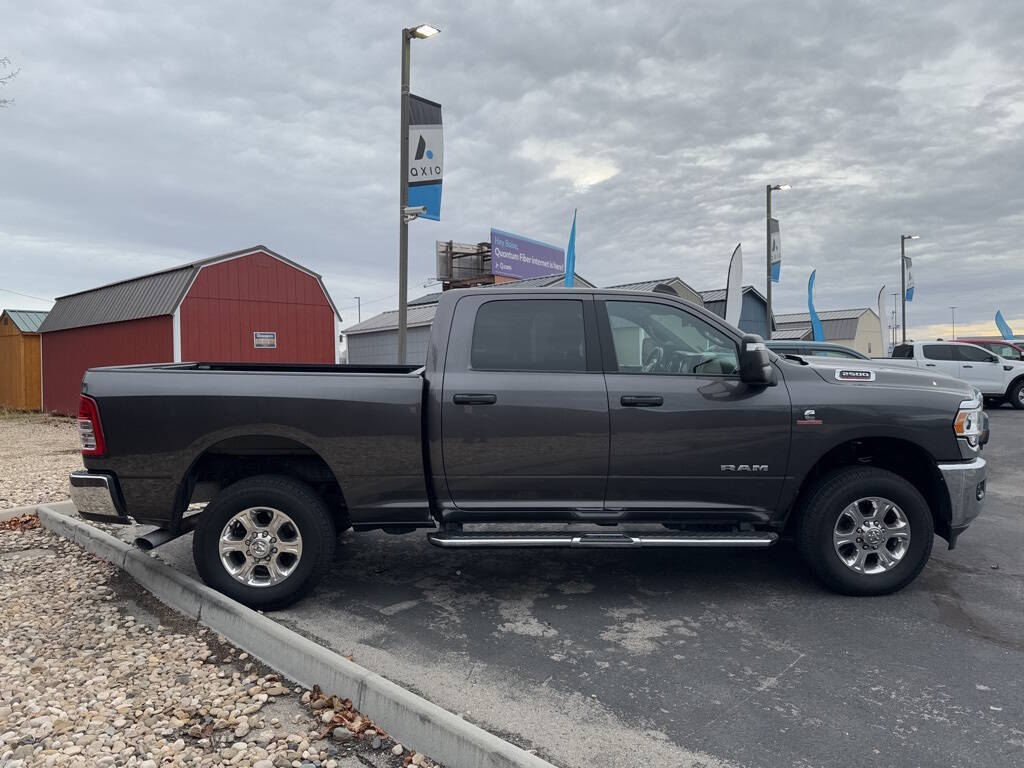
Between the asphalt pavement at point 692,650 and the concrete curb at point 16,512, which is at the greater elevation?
the concrete curb at point 16,512

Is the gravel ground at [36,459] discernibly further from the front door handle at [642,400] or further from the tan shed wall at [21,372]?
the front door handle at [642,400]

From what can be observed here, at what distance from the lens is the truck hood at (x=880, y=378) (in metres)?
4.57

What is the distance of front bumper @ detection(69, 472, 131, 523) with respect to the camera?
4371 millimetres

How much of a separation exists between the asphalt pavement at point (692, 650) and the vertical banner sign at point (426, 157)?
16.7 ft

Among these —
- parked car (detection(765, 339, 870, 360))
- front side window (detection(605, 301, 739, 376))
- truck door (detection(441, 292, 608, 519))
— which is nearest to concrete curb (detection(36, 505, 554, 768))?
truck door (detection(441, 292, 608, 519))

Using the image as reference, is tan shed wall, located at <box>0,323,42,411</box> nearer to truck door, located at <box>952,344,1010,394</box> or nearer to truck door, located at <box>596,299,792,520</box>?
truck door, located at <box>596,299,792,520</box>

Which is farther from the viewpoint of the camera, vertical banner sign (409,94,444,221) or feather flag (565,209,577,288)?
feather flag (565,209,577,288)

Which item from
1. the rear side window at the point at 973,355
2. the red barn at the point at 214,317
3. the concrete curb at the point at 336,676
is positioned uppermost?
the red barn at the point at 214,317

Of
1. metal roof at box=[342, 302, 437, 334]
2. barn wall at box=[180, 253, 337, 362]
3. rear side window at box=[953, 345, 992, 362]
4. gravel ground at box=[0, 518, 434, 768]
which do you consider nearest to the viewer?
gravel ground at box=[0, 518, 434, 768]

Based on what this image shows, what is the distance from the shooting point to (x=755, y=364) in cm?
431

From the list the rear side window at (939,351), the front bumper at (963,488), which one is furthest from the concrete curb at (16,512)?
the rear side window at (939,351)

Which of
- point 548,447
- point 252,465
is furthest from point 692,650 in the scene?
point 252,465

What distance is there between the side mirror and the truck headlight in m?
1.21

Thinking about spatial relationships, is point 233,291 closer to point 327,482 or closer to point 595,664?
point 327,482
